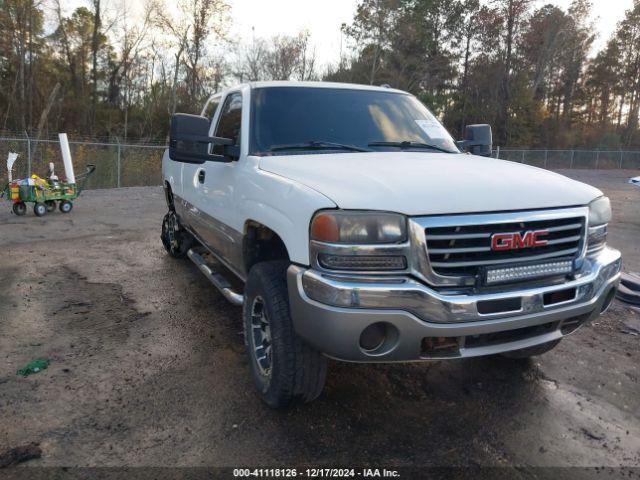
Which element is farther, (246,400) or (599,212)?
(246,400)

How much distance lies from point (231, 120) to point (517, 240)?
2.62m

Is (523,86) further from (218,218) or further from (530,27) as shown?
(218,218)

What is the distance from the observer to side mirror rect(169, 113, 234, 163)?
338 cm

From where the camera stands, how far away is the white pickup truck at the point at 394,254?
2379 millimetres

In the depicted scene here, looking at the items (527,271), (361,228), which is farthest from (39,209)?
(527,271)

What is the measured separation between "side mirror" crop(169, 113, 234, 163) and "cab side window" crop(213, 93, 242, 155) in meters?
0.31

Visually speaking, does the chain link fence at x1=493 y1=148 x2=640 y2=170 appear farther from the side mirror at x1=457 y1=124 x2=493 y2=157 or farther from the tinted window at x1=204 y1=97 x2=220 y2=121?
the tinted window at x1=204 y1=97 x2=220 y2=121

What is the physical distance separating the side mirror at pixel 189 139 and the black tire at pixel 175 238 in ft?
9.40

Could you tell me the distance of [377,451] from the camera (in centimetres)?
264

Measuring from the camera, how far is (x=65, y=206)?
1089 centimetres

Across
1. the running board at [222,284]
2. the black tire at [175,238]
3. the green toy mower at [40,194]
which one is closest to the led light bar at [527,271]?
the running board at [222,284]

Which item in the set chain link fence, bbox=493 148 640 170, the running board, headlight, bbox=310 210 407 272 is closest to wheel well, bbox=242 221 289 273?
the running board

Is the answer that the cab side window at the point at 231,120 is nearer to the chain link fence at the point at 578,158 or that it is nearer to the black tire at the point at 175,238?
the black tire at the point at 175,238

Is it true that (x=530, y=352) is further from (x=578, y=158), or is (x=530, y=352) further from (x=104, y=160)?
(x=578, y=158)
